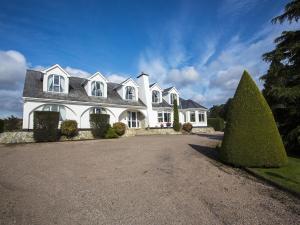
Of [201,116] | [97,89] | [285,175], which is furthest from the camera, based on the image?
[201,116]

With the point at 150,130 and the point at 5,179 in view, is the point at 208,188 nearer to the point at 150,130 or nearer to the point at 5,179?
the point at 5,179

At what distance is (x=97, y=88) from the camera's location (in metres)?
23.1

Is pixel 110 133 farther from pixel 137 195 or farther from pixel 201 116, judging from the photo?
pixel 201 116

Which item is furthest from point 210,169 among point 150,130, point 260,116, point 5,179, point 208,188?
point 150,130

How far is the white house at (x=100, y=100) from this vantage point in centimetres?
1847

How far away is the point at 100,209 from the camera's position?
13.3ft

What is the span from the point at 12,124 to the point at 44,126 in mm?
4632

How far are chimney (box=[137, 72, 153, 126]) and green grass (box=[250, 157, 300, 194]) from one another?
19.4m

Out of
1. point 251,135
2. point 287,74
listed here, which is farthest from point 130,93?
point 251,135

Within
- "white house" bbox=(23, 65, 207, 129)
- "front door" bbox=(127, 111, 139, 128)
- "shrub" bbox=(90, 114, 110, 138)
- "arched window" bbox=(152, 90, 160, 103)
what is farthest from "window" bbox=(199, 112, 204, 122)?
"shrub" bbox=(90, 114, 110, 138)

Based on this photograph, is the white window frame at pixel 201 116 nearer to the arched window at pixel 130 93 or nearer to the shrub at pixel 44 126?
the arched window at pixel 130 93

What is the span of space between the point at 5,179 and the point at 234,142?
27.3ft

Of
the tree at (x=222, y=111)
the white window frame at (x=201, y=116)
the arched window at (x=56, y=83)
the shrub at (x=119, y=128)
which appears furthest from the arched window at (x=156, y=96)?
the tree at (x=222, y=111)

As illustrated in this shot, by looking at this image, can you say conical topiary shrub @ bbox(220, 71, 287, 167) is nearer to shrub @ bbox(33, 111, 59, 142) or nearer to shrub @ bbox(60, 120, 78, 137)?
shrub @ bbox(60, 120, 78, 137)
